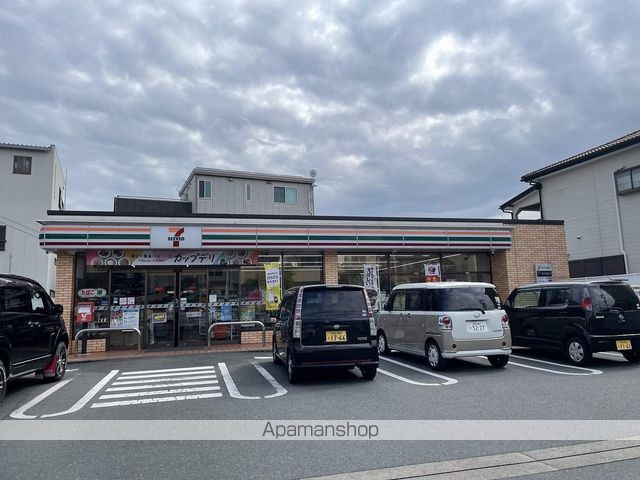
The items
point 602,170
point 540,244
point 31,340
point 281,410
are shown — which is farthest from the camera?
point 602,170

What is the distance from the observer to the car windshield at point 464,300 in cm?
924

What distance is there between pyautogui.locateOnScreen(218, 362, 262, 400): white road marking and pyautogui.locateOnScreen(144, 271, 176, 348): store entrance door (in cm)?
399

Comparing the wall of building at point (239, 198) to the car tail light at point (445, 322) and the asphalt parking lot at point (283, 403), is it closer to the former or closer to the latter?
the asphalt parking lot at point (283, 403)

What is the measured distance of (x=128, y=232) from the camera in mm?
13508

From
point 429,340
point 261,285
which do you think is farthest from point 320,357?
point 261,285

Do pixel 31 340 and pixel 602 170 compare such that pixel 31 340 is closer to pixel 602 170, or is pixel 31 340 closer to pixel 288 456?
pixel 288 456

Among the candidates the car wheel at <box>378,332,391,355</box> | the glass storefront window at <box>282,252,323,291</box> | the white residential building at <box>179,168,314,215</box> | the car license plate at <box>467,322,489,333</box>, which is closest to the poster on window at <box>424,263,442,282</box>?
the glass storefront window at <box>282,252,323,291</box>

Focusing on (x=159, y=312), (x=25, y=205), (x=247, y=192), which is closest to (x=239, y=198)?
(x=247, y=192)

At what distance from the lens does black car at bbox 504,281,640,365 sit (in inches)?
364

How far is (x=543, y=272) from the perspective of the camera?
54.2 feet

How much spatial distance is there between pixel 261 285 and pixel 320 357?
7.14 m

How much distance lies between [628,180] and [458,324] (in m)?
17.6

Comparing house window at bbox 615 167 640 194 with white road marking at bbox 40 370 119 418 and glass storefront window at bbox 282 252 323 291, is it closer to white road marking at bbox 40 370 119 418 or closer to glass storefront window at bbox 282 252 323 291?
glass storefront window at bbox 282 252 323 291

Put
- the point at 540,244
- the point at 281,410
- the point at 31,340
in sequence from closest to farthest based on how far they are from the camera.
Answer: the point at 281,410 < the point at 31,340 < the point at 540,244
